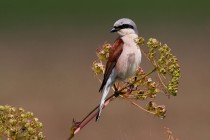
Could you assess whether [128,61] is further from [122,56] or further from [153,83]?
[153,83]

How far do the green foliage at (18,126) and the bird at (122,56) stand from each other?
3.67 feet

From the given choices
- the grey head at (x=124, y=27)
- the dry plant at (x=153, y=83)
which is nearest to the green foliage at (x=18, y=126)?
the dry plant at (x=153, y=83)

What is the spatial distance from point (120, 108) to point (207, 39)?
499 cm

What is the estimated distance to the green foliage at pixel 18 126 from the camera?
3.62m

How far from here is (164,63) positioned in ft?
13.1

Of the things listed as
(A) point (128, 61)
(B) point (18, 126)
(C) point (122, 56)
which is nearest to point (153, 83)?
(B) point (18, 126)

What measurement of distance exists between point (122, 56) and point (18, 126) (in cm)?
174

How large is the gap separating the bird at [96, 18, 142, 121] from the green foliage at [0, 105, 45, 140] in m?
1.12

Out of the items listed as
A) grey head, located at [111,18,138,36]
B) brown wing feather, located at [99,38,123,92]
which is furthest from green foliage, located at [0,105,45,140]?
grey head, located at [111,18,138,36]

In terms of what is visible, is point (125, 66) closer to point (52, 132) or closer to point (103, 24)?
point (52, 132)

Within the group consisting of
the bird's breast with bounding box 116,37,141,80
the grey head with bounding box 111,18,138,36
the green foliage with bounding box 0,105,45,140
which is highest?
the grey head with bounding box 111,18,138,36

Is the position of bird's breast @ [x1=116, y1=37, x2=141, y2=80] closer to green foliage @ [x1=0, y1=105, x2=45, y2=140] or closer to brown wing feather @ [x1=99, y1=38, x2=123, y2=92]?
brown wing feather @ [x1=99, y1=38, x2=123, y2=92]

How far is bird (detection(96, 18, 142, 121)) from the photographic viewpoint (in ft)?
16.2

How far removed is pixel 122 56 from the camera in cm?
528
